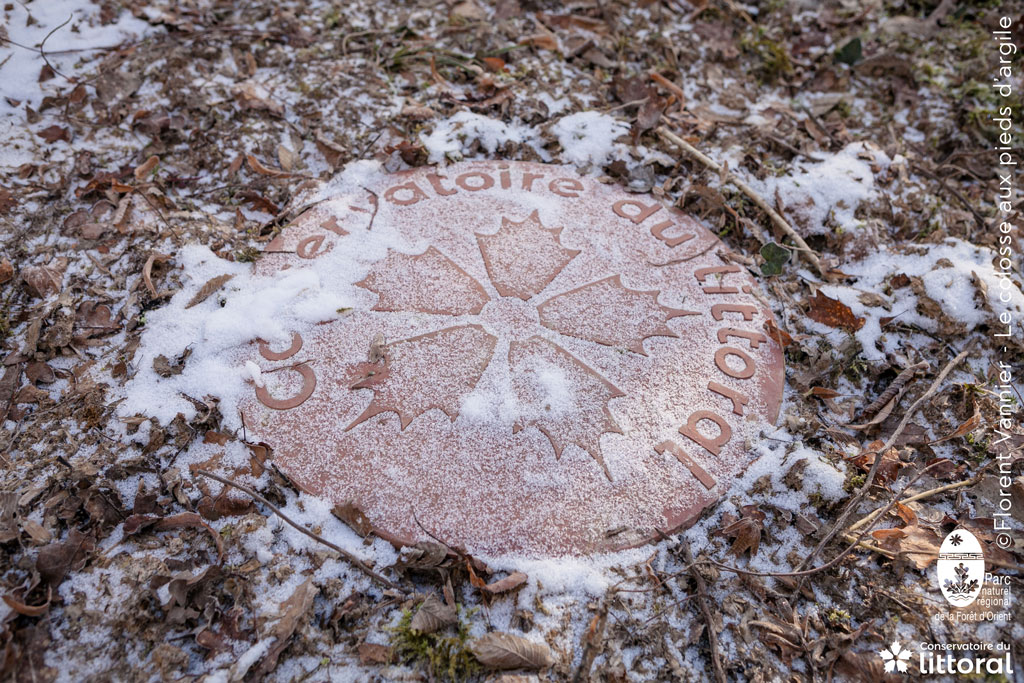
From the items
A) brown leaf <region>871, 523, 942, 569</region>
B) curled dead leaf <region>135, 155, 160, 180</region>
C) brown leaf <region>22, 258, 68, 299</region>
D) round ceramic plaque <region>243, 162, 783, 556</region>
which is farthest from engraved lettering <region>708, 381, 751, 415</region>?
curled dead leaf <region>135, 155, 160, 180</region>

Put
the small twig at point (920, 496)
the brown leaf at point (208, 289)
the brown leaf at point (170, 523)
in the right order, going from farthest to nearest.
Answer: the brown leaf at point (208, 289) → the small twig at point (920, 496) → the brown leaf at point (170, 523)

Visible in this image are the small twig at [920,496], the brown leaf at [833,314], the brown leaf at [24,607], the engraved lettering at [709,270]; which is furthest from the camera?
the engraved lettering at [709,270]

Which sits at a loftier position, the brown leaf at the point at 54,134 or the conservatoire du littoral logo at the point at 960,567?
the brown leaf at the point at 54,134

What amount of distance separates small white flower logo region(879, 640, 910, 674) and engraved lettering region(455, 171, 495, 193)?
7.24 ft

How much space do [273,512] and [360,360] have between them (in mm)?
582

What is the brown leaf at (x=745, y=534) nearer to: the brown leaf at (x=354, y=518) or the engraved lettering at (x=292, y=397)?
the brown leaf at (x=354, y=518)

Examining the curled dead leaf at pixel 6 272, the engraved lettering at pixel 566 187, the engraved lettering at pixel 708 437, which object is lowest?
the engraved lettering at pixel 708 437

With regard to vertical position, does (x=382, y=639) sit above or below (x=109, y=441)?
below

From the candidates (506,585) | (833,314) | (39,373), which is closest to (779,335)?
(833,314)

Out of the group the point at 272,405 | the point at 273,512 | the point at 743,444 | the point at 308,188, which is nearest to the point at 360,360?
the point at 272,405

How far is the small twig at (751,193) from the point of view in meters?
2.68

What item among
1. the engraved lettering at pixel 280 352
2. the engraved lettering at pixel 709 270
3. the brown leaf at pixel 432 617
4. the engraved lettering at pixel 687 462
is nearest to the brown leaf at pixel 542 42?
the engraved lettering at pixel 709 270

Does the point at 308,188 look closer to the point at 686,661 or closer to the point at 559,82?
the point at 559,82

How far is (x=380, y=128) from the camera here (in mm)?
3096
